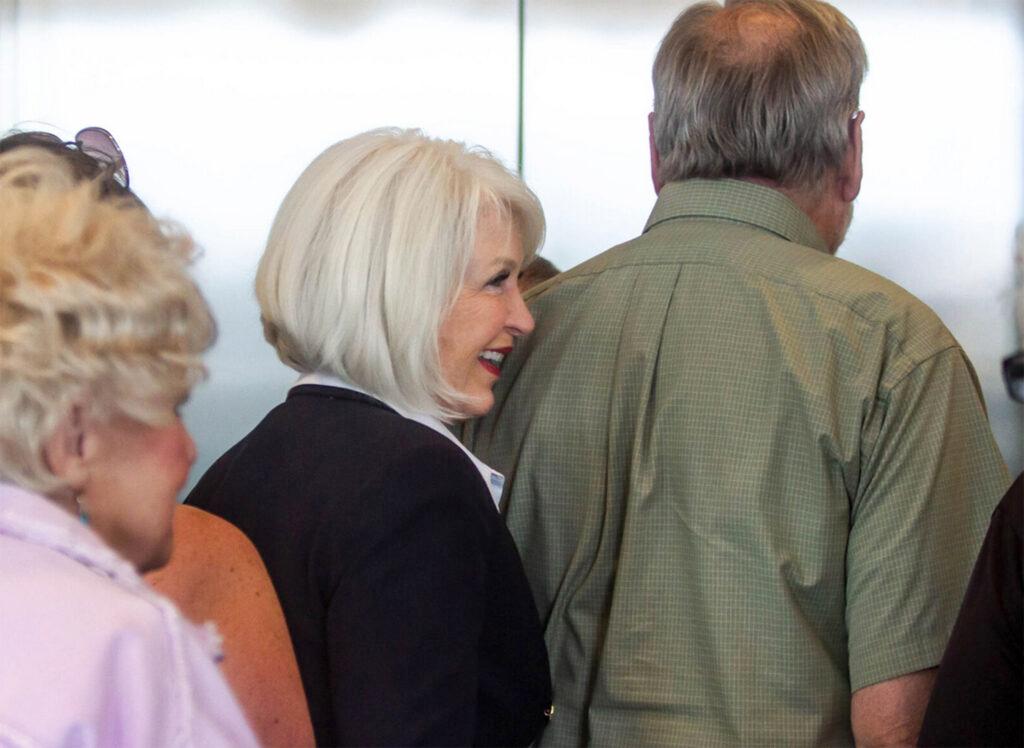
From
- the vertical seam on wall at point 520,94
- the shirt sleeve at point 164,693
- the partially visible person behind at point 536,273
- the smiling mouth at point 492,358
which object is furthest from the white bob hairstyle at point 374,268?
the vertical seam on wall at point 520,94

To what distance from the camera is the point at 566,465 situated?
2.06m

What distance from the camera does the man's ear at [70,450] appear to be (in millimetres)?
1210

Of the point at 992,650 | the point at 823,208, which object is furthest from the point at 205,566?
the point at 823,208

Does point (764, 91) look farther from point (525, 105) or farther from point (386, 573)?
point (525, 105)

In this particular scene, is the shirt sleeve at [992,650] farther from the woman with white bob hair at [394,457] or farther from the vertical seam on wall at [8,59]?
the vertical seam on wall at [8,59]

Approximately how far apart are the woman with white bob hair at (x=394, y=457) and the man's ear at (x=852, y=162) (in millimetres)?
453

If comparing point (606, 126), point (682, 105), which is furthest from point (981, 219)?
point (682, 105)

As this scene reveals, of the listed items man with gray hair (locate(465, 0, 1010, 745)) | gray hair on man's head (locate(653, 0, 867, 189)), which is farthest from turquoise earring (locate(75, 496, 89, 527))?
gray hair on man's head (locate(653, 0, 867, 189))

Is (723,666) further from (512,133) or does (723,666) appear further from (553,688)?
(512,133)

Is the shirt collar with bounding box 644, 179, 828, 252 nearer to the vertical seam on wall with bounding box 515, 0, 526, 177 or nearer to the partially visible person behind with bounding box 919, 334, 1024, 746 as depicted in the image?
the partially visible person behind with bounding box 919, 334, 1024, 746

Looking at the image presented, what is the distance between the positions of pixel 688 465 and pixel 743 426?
0.28 feet

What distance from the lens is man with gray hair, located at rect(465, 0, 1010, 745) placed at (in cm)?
189

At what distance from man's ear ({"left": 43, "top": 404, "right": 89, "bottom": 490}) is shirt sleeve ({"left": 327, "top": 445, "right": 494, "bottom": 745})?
1.38ft

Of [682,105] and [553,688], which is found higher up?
[682,105]
